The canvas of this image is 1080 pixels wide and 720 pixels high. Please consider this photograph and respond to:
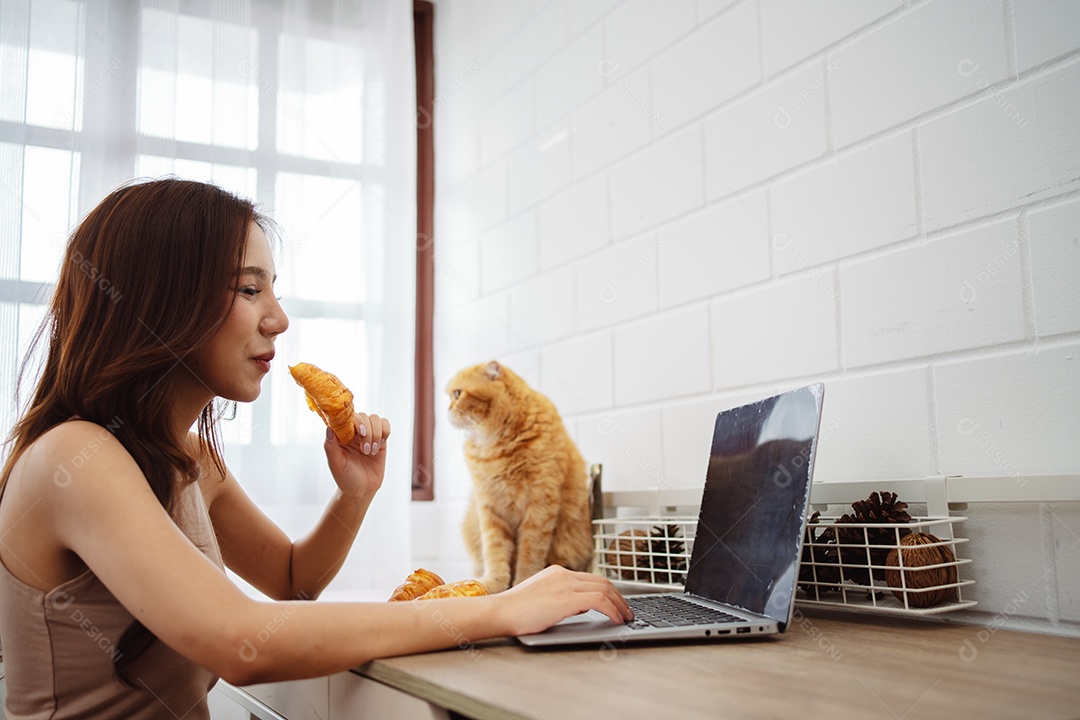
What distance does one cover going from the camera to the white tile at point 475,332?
1.99 meters

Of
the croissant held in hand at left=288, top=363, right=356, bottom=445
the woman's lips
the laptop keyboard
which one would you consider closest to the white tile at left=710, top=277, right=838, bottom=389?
the laptop keyboard

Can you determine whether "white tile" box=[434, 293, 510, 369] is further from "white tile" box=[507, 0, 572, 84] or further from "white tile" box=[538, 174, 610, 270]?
"white tile" box=[507, 0, 572, 84]

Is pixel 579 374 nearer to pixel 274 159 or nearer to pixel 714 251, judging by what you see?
pixel 714 251

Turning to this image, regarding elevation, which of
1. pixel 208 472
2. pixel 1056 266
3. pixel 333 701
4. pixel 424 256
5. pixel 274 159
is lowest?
pixel 333 701

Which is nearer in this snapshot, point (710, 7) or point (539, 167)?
point (710, 7)

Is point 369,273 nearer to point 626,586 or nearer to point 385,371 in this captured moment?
point 385,371

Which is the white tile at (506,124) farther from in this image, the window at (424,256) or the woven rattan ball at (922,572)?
the woven rattan ball at (922,572)

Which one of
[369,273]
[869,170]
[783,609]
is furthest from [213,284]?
[369,273]

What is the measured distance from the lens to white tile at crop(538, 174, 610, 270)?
5.43 ft

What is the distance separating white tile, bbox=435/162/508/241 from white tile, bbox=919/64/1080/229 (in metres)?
1.15

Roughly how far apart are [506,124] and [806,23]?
0.96 metres

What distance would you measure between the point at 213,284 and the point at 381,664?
1.63 ft

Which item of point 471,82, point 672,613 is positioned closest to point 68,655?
point 672,613

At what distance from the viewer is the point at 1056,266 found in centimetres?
88
